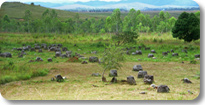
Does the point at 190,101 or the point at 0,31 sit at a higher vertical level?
the point at 0,31

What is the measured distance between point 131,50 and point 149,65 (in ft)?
15.8

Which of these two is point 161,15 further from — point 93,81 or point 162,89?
point 162,89

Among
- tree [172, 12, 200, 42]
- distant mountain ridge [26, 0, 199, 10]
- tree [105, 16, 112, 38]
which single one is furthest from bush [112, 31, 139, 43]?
distant mountain ridge [26, 0, 199, 10]

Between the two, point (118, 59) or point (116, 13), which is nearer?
point (118, 59)

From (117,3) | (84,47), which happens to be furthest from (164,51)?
(117,3)

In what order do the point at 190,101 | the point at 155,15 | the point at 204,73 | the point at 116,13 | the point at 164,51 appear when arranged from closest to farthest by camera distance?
the point at 190,101 → the point at 204,73 → the point at 116,13 → the point at 155,15 → the point at 164,51

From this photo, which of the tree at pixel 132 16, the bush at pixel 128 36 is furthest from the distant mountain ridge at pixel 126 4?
the bush at pixel 128 36

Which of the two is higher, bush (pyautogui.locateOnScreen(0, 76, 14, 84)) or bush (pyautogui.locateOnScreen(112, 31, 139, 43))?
bush (pyautogui.locateOnScreen(112, 31, 139, 43))

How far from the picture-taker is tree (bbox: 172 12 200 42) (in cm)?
1478

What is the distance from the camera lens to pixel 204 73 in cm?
986

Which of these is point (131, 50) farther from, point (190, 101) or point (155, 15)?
point (190, 101)

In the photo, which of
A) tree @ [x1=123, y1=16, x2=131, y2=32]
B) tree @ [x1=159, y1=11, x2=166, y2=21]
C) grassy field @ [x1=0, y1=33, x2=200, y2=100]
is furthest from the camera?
tree @ [x1=159, y1=11, x2=166, y2=21]

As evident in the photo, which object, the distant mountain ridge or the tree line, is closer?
the distant mountain ridge

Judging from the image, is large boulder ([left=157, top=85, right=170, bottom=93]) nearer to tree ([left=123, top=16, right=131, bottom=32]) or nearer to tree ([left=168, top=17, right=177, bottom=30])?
tree ([left=123, top=16, right=131, bottom=32])
